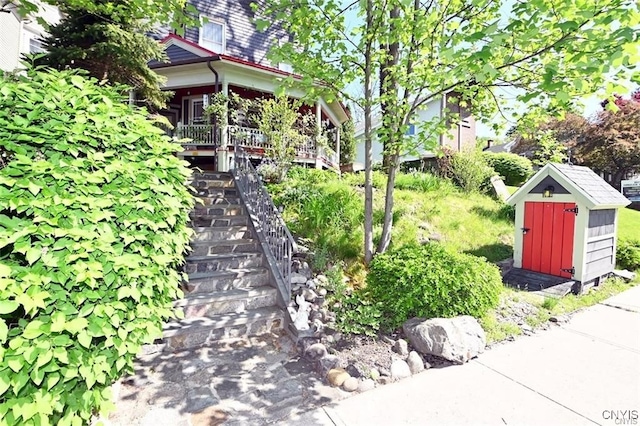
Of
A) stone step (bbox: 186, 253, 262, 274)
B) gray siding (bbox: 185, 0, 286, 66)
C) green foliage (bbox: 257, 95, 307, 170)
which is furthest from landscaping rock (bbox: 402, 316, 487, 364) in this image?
gray siding (bbox: 185, 0, 286, 66)

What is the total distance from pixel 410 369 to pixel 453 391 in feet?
1.51

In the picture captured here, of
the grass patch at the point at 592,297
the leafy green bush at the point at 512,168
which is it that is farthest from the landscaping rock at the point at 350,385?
the leafy green bush at the point at 512,168

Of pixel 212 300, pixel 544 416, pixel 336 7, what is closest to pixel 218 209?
pixel 212 300

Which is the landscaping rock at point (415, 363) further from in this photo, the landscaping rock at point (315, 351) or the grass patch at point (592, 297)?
the grass patch at point (592, 297)

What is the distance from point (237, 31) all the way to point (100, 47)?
905 centimetres

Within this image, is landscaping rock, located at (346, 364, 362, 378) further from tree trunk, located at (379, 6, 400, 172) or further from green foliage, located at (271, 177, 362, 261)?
tree trunk, located at (379, 6, 400, 172)

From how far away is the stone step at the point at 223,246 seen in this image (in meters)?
4.76

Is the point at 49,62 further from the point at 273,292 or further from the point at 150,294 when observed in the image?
the point at 150,294

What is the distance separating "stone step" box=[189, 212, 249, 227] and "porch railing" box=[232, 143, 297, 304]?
0.22 metres

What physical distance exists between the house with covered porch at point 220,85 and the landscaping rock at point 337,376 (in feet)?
23.6

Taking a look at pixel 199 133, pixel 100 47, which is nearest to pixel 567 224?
pixel 100 47

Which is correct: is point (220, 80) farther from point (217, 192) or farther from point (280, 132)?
point (217, 192)

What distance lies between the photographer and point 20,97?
1.95 metres

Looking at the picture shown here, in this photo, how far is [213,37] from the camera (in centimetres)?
1388
